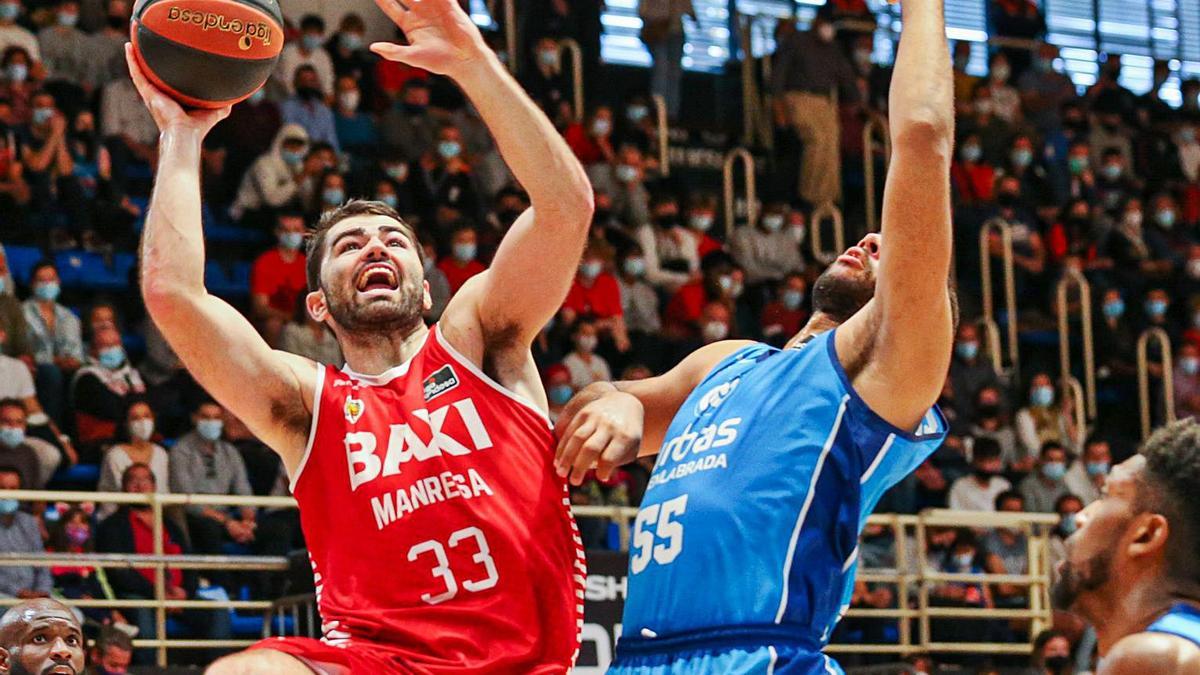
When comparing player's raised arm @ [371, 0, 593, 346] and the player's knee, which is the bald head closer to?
the player's knee

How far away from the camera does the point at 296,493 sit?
16.2 feet

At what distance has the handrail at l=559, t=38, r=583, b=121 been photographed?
56.1ft

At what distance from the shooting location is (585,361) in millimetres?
13781

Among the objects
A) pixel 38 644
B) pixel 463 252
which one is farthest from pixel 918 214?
pixel 463 252

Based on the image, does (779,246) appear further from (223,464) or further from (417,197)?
(223,464)

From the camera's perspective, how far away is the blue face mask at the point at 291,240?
1320 centimetres

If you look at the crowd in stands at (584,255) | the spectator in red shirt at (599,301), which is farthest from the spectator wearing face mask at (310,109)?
the spectator in red shirt at (599,301)

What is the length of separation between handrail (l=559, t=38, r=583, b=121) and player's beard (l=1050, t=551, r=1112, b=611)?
13.6m

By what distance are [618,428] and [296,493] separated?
1.04m

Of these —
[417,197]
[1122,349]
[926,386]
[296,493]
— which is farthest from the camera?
[1122,349]

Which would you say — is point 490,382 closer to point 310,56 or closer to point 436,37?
point 436,37

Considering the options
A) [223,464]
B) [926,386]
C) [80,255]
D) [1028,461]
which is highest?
[926,386]

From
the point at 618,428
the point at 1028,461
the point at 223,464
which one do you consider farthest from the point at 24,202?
the point at 618,428

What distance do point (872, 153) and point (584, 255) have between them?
22.0 feet
